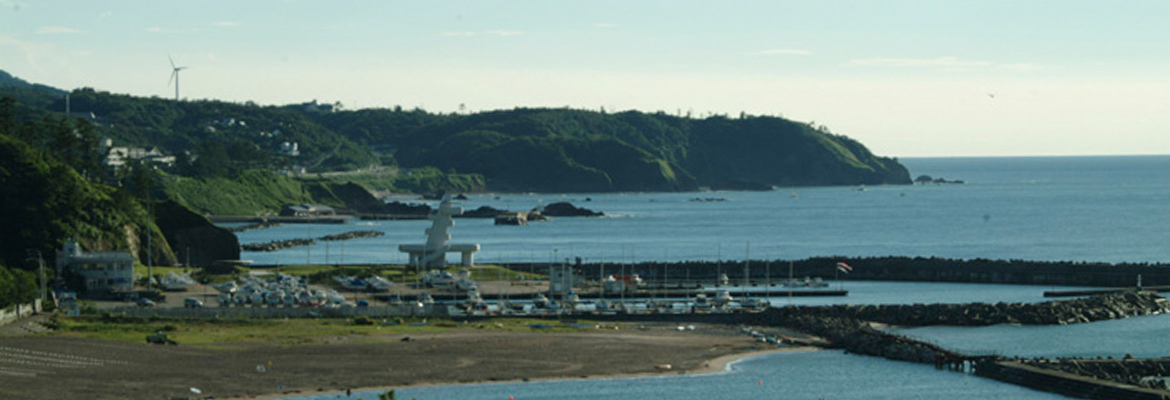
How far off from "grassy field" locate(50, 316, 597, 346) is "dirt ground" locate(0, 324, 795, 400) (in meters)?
1.83

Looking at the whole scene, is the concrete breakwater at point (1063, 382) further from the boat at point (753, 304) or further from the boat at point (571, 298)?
the boat at point (571, 298)

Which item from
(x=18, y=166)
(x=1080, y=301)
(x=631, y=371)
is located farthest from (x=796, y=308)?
(x=18, y=166)

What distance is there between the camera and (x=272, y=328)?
276ft

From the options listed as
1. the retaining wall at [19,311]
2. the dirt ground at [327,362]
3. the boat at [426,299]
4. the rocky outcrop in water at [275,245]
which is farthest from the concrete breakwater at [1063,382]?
the rocky outcrop in water at [275,245]

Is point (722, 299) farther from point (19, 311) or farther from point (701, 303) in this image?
point (19, 311)

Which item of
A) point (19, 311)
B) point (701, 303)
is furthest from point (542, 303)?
point (19, 311)

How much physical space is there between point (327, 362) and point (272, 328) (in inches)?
530

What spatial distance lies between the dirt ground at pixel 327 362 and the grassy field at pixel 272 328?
1.83m

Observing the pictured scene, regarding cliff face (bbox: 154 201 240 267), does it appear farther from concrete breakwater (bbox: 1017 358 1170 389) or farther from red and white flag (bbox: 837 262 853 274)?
concrete breakwater (bbox: 1017 358 1170 389)

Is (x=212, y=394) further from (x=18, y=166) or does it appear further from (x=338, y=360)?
(x=18, y=166)

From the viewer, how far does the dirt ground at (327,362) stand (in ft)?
208

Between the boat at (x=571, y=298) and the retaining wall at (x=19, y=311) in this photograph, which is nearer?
the retaining wall at (x=19, y=311)

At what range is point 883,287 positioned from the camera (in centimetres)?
12575

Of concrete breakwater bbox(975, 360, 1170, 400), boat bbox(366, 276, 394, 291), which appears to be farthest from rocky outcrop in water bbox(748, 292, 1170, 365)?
boat bbox(366, 276, 394, 291)
